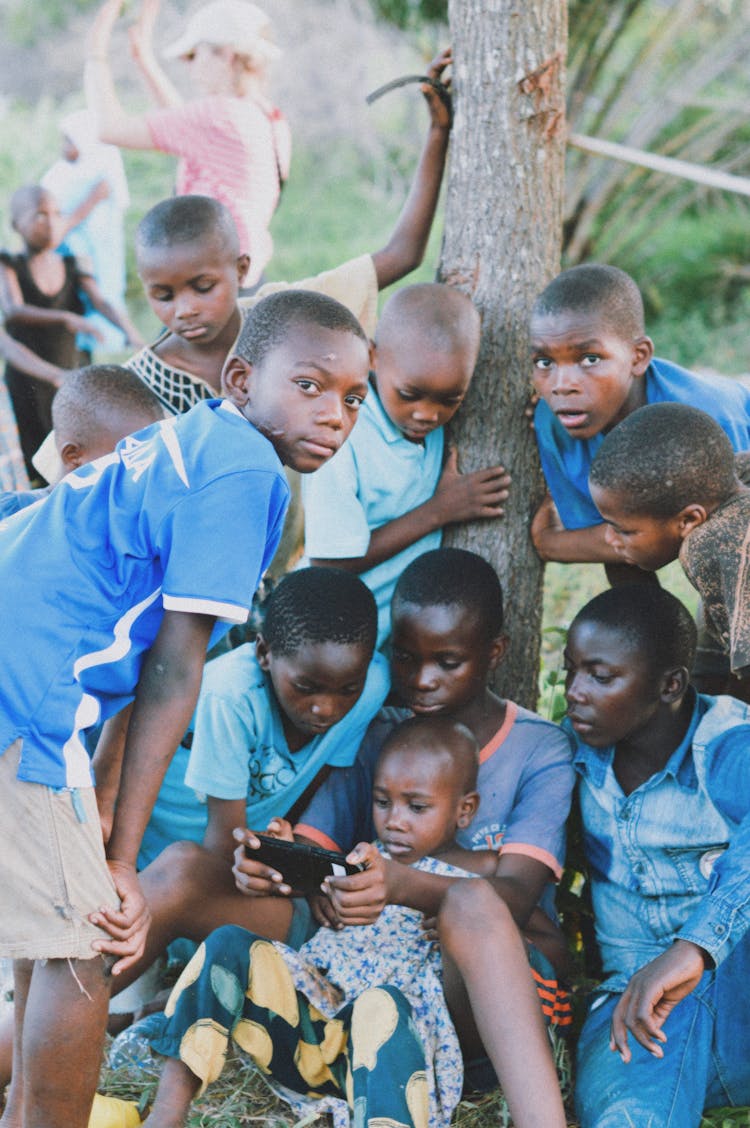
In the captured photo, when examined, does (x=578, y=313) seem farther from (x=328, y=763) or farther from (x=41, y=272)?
(x=41, y=272)

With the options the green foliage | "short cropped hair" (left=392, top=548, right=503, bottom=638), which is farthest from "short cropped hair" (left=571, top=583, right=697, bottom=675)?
the green foliage

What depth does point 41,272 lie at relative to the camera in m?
6.62

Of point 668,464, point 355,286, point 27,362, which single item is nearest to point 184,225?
point 355,286

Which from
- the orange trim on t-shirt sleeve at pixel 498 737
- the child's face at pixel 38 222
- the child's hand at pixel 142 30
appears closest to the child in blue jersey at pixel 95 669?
the orange trim on t-shirt sleeve at pixel 498 737

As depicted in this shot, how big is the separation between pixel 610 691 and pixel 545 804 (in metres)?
0.29

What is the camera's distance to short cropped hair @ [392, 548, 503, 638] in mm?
2906

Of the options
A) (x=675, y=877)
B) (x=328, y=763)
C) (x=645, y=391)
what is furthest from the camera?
(x=645, y=391)

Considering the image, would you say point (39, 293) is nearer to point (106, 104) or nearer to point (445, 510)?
point (106, 104)

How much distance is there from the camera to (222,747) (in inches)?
105

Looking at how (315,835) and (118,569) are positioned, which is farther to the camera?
(315,835)

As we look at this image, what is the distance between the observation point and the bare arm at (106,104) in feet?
15.7

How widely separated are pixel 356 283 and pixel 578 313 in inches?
29.9

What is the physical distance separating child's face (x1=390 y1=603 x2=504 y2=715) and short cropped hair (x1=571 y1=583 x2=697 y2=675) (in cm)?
27

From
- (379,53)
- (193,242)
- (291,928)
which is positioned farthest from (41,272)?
(379,53)
